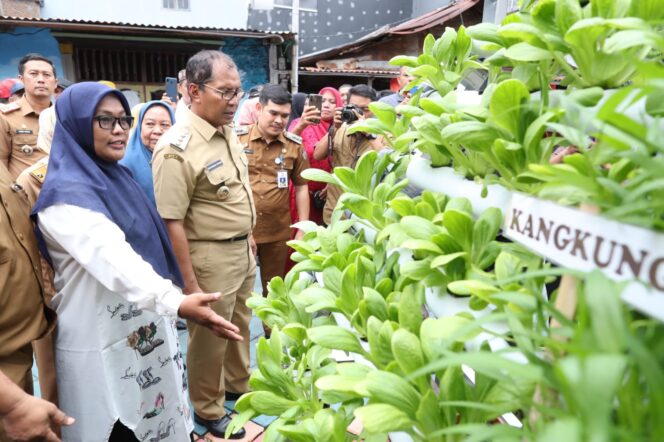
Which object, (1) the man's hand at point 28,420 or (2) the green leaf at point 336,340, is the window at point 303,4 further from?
(2) the green leaf at point 336,340

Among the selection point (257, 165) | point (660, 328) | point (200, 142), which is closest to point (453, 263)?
point (660, 328)

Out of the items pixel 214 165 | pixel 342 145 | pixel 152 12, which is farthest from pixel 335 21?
pixel 214 165

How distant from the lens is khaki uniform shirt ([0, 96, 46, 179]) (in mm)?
3023

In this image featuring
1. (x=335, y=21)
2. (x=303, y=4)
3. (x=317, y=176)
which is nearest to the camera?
(x=317, y=176)

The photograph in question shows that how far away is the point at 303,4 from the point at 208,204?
33.6 feet

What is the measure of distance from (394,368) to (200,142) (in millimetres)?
1683

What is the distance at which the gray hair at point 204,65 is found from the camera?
6.45 ft

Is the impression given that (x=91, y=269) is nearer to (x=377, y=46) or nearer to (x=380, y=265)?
(x=380, y=265)

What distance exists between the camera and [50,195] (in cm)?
133

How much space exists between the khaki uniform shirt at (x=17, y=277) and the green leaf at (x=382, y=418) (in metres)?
1.15

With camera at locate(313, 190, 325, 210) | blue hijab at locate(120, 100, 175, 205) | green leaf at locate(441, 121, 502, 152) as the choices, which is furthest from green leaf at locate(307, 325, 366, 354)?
camera at locate(313, 190, 325, 210)

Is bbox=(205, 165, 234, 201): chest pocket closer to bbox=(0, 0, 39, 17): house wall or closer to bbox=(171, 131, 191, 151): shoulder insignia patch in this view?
bbox=(171, 131, 191, 151): shoulder insignia patch

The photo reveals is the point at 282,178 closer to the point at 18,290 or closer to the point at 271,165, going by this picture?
the point at 271,165

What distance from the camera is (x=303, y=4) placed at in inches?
431
